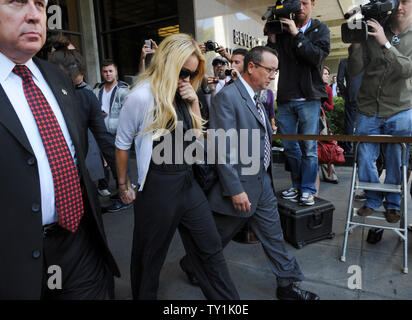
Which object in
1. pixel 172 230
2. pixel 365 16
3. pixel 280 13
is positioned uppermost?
pixel 280 13

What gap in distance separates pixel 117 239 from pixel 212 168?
1.86m

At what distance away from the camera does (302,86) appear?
144 inches

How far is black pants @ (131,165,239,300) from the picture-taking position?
1.95 m

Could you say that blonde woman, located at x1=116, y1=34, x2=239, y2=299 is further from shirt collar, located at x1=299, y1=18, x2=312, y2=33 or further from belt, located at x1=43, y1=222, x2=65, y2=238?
shirt collar, located at x1=299, y1=18, x2=312, y2=33

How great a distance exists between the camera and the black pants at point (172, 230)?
1.95 m

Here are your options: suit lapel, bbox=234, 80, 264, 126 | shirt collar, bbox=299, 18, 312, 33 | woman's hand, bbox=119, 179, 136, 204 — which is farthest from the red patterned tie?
shirt collar, bbox=299, 18, 312, 33

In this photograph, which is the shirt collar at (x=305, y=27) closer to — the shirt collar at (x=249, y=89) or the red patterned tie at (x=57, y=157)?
the shirt collar at (x=249, y=89)

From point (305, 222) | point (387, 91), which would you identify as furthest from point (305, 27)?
point (305, 222)

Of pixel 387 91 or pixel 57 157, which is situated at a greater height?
pixel 387 91

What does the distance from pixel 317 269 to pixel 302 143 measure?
140 cm

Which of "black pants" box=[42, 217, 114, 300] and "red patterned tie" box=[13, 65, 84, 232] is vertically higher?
"red patterned tie" box=[13, 65, 84, 232]

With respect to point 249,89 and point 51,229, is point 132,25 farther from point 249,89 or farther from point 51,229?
point 51,229

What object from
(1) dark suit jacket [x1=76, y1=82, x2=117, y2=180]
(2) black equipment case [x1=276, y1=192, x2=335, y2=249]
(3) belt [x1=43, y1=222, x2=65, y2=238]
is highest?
(1) dark suit jacket [x1=76, y1=82, x2=117, y2=180]

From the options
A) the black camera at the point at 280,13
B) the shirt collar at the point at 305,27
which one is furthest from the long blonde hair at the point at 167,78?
the shirt collar at the point at 305,27
